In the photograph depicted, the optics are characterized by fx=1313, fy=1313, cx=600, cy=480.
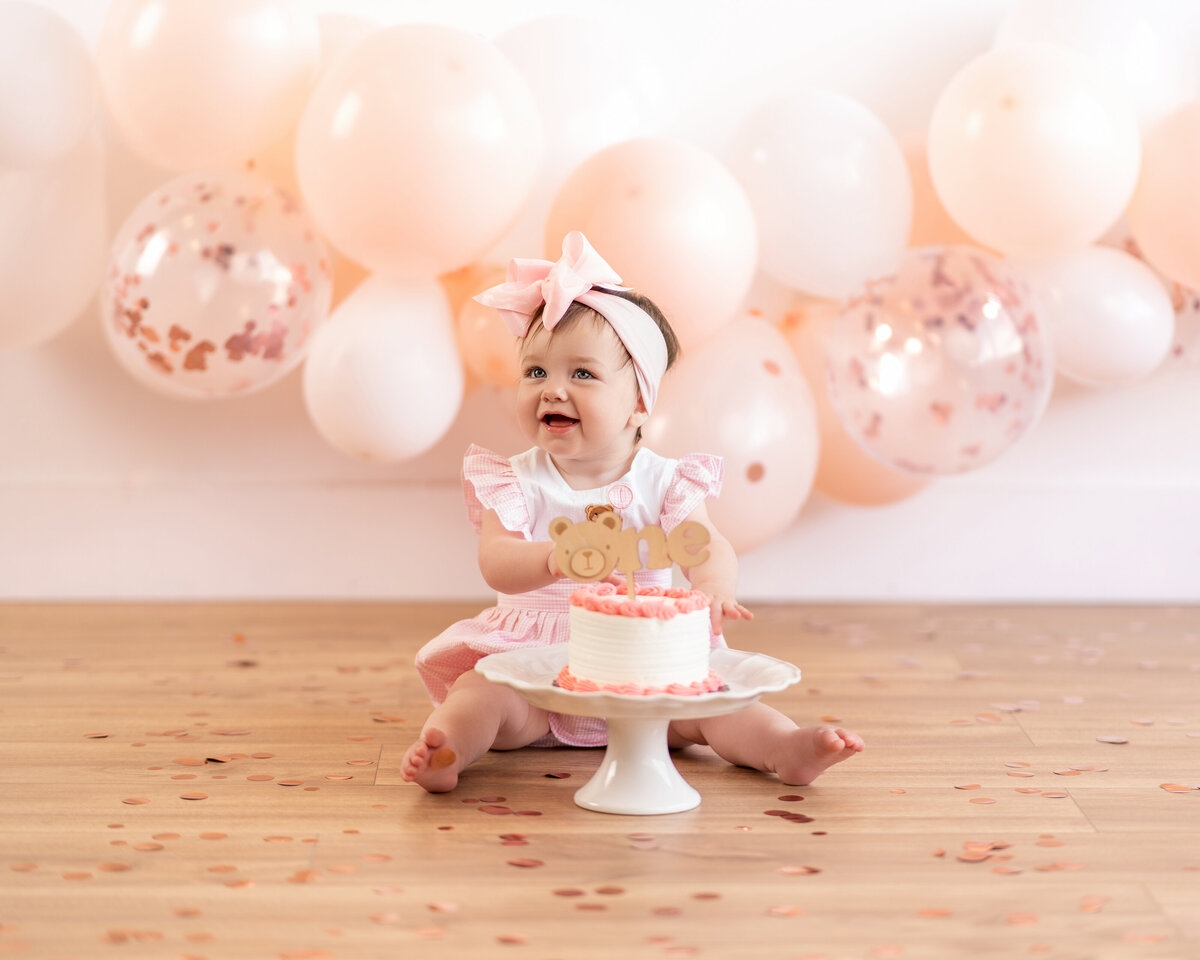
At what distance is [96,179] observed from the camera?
2203 millimetres

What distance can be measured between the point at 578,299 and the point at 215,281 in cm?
70

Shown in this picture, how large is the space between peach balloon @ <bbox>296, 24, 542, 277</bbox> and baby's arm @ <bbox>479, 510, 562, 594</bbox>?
54 centimetres

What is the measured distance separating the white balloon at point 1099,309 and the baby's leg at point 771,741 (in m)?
0.95

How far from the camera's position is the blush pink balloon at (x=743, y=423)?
2.04 meters

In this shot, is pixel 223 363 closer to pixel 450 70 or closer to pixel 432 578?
pixel 450 70

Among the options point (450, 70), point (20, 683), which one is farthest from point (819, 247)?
point (20, 683)

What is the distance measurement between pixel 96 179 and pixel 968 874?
1771mm

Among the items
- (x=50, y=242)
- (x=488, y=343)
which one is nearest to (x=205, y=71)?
(x=50, y=242)

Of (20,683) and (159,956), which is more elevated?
(20,683)

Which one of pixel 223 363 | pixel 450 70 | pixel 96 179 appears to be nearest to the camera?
pixel 450 70

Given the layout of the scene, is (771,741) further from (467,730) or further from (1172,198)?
(1172,198)

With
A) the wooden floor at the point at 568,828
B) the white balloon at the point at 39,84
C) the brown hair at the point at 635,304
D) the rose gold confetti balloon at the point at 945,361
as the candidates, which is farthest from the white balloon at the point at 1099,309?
the white balloon at the point at 39,84

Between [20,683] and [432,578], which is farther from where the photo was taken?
[432,578]

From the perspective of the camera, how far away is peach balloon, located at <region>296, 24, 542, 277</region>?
1819mm
